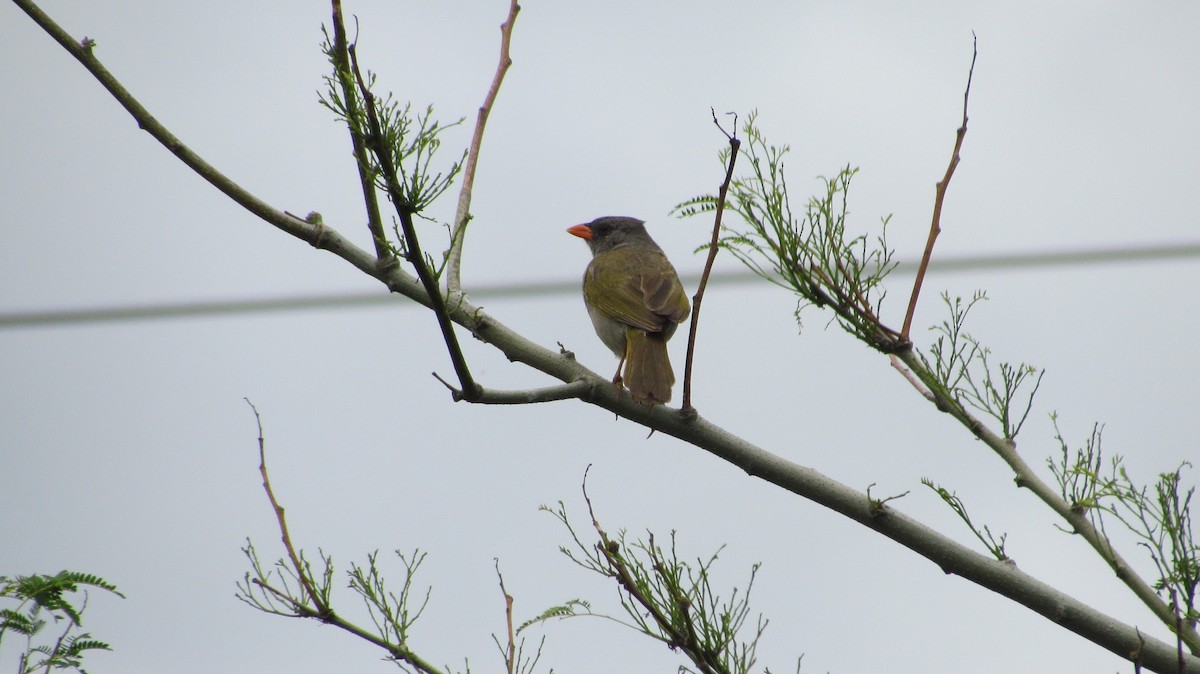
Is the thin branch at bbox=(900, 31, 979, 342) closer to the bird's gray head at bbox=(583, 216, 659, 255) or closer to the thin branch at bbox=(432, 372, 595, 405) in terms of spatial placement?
the thin branch at bbox=(432, 372, 595, 405)

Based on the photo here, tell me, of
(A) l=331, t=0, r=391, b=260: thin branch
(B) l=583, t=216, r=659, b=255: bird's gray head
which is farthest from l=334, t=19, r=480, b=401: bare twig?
(B) l=583, t=216, r=659, b=255: bird's gray head

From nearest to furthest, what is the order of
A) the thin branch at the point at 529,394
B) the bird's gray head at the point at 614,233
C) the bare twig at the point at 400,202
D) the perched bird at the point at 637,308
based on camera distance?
the bare twig at the point at 400,202 < the thin branch at the point at 529,394 < the perched bird at the point at 637,308 < the bird's gray head at the point at 614,233

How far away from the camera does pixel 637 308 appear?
4.80 meters

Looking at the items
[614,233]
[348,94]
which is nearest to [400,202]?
[348,94]

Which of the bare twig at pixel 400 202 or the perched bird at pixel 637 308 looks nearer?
the bare twig at pixel 400 202

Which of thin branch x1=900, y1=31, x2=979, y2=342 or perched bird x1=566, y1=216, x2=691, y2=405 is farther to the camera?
perched bird x1=566, y1=216, x2=691, y2=405

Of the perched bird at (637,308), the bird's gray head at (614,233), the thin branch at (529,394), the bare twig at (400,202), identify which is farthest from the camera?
the bird's gray head at (614,233)

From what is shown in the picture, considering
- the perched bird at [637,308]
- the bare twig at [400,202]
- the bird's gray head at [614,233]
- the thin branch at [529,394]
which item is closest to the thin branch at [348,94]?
the bare twig at [400,202]

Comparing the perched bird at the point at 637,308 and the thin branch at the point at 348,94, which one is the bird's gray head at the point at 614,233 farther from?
the thin branch at the point at 348,94

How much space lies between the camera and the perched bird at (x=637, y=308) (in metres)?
3.91

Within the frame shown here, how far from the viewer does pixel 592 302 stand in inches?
202

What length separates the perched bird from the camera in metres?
3.91

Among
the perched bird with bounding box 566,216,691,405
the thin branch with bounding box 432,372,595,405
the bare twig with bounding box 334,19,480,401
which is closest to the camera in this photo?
the bare twig with bounding box 334,19,480,401

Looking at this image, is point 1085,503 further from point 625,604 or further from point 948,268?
point 948,268
